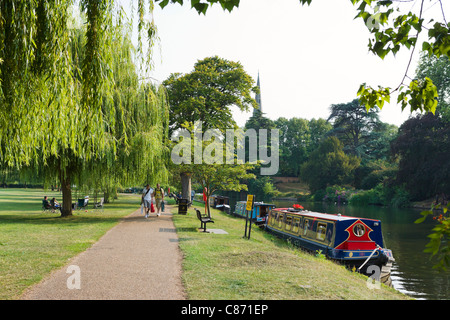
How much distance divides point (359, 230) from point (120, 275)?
29.9 feet

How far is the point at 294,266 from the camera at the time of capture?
8328 mm

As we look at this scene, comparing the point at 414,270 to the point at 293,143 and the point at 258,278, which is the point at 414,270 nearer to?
the point at 258,278

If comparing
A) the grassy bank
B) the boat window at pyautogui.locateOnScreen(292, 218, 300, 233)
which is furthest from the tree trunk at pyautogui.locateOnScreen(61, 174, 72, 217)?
the boat window at pyautogui.locateOnScreen(292, 218, 300, 233)

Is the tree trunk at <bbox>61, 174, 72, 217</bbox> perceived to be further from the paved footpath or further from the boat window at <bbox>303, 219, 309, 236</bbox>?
the boat window at <bbox>303, 219, 309, 236</bbox>

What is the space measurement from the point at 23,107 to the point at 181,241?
662cm

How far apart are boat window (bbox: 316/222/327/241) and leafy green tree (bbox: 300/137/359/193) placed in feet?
159

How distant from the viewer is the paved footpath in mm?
5574

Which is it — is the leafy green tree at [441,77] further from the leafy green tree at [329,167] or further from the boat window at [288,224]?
the boat window at [288,224]

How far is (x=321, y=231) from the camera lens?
1388 cm

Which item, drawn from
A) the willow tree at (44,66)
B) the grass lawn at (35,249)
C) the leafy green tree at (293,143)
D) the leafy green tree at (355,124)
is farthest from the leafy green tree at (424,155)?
the willow tree at (44,66)

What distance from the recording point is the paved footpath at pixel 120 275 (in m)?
5.57
